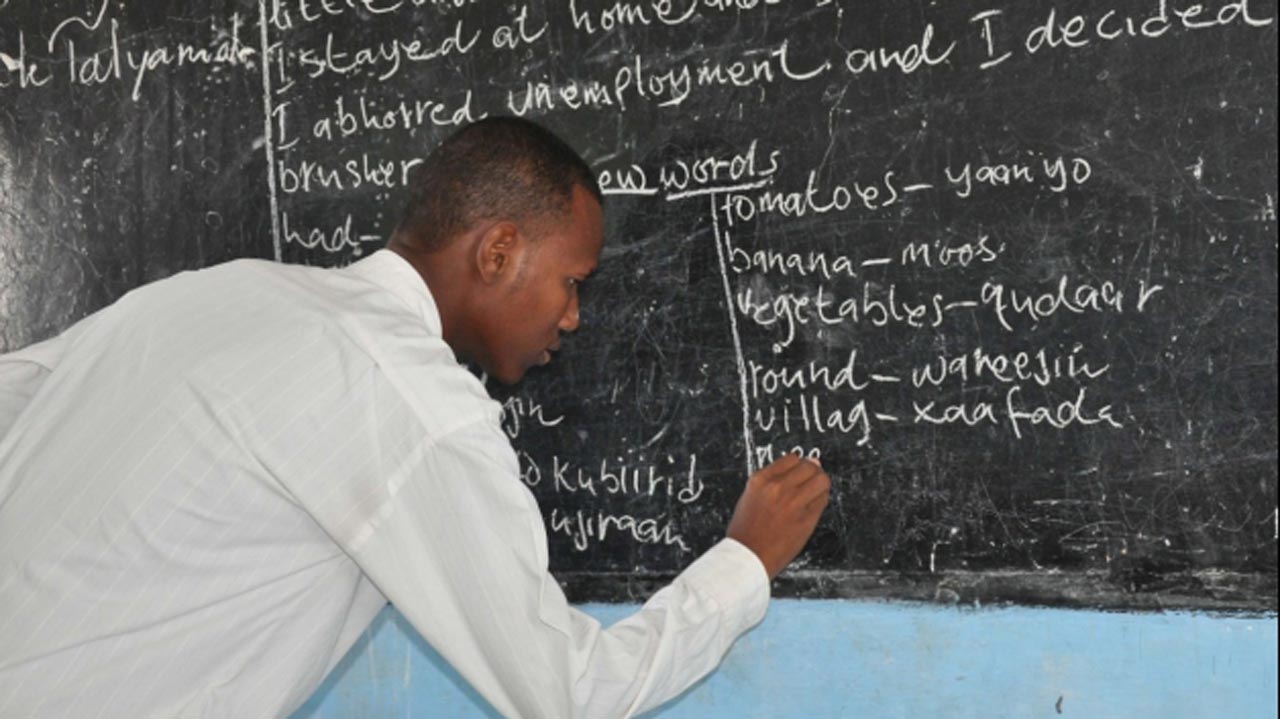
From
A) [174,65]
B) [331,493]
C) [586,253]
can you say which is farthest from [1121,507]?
[174,65]

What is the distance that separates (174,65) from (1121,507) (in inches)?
72.4

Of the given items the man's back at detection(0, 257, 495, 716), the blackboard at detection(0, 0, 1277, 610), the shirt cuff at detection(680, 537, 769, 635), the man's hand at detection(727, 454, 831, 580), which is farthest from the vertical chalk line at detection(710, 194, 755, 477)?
the man's back at detection(0, 257, 495, 716)

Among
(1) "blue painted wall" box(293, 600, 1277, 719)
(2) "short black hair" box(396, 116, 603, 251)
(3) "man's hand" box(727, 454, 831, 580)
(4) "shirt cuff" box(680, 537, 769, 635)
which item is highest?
(2) "short black hair" box(396, 116, 603, 251)

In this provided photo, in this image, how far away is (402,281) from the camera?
174 centimetres

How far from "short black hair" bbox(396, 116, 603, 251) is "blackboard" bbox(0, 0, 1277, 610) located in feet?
1.92

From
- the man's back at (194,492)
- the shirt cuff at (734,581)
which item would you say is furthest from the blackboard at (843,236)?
the man's back at (194,492)

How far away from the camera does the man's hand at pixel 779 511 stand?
1.80 meters

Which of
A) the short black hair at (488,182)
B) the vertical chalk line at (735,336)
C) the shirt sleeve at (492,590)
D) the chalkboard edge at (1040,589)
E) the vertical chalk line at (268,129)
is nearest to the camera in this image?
the shirt sleeve at (492,590)

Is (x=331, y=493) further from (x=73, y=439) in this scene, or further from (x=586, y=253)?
(x=586, y=253)

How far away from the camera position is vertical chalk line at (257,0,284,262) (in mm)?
2721

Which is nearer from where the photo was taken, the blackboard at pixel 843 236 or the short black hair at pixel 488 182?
the short black hair at pixel 488 182

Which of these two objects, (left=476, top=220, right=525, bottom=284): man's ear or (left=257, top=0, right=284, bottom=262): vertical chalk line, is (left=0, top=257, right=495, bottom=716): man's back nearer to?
(left=476, top=220, right=525, bottom=284): man's ear

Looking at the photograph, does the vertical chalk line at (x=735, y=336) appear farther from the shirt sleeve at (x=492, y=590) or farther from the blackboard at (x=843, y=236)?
the shirt sleeve at (x=492, y=590)

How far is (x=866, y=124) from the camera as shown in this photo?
2.34m
